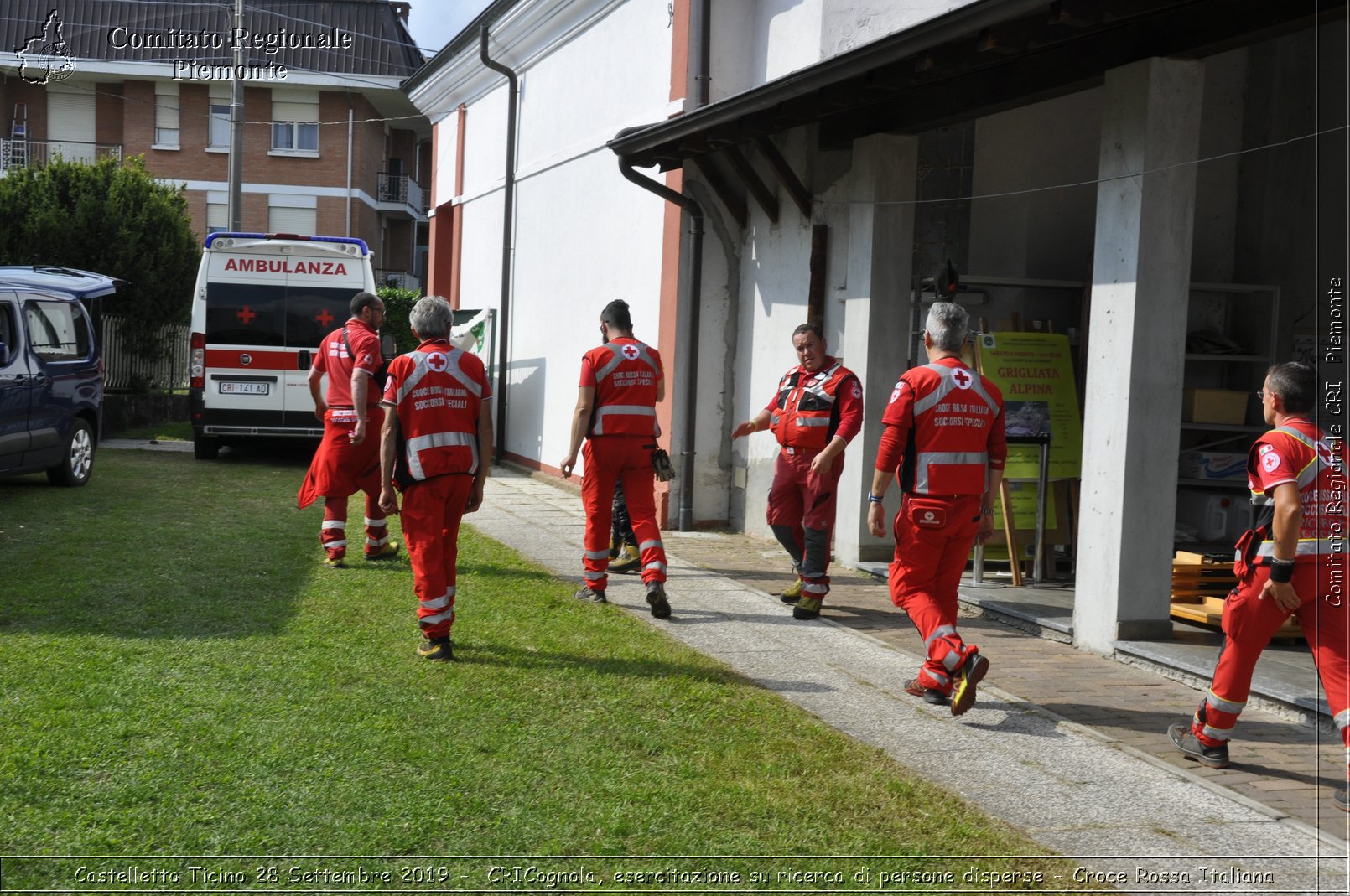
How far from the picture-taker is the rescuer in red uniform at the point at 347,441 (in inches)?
358

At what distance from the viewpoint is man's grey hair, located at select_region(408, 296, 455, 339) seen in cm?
678

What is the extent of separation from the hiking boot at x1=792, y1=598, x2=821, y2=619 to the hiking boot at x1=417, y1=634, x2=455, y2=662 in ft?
8.21

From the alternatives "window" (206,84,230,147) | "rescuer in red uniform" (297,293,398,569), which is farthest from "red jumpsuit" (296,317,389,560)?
"window" (206,84,230,147)

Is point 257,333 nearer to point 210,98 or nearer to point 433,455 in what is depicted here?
point 433,455

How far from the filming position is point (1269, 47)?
1037 cm

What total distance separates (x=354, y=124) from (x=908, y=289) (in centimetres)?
3494

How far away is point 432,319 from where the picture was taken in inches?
267

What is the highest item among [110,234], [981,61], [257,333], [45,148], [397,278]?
[45,148]

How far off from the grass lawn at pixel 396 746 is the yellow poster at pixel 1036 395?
3490 mm

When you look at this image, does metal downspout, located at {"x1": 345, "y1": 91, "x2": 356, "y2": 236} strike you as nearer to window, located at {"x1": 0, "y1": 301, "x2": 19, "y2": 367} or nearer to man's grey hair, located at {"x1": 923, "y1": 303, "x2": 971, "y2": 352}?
window, located at {"x1": 0, "y1": 301, "x2": 19, "y2": 367}

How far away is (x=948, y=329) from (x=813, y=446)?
1934 millimetres

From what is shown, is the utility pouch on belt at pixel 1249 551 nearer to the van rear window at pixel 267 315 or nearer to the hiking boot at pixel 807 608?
the hiking boot at pixel 807 608

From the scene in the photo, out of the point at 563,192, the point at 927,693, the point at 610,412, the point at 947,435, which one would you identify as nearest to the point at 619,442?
the point at 610,412

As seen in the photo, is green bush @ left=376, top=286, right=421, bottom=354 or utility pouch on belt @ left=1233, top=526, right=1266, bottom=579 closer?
utility pouch on belt @ left=1233, top=526, right=1266, bottom=579
